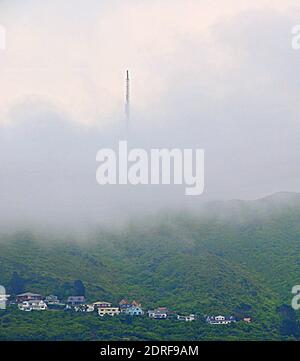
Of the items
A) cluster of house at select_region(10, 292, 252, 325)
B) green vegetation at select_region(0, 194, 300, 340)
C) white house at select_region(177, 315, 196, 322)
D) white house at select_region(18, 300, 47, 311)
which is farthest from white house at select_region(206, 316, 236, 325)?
white house at select_region(18, 300, 47, 311)

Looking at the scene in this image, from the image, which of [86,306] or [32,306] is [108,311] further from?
[32,306]

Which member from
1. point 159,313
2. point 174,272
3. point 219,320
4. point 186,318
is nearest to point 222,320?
point 219,320

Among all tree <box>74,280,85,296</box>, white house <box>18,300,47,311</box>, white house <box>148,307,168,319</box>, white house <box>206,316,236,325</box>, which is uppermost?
tree <box>74,280,85,296</box>

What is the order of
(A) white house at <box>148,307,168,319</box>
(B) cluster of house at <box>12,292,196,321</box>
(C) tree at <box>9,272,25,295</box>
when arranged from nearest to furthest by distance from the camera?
(A) white house at <box>148,307,168,319</box>, (B) cluster of house at <box>12,292,196,321</box>, (C) tree at <box>9,272,25,295</box>

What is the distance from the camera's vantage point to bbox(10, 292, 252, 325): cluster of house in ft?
255

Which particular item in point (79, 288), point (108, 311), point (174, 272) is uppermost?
point (174, 272)

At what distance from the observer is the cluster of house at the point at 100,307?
77.7m

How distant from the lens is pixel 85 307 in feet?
260

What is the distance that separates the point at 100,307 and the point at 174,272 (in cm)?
1222

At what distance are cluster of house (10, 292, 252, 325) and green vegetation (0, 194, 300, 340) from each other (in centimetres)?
104

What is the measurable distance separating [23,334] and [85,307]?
31.6 feet

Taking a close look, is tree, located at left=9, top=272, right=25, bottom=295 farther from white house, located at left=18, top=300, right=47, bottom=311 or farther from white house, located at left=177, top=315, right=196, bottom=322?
white house, located at left=177, top=315, right=196, bottom=322

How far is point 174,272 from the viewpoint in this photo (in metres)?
87.9
